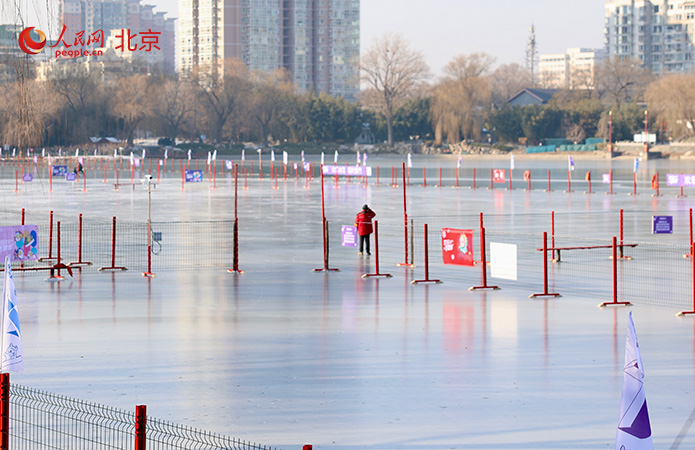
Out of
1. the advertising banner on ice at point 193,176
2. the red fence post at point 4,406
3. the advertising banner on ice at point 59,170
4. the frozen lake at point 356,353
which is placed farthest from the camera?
the advertising banner on ice at point 59,170

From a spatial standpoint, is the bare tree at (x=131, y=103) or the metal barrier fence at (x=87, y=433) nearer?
the metal barrier fence at (x=87, y=433)

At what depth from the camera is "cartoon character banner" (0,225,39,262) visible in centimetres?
1977

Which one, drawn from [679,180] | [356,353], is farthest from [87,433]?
[679,180]

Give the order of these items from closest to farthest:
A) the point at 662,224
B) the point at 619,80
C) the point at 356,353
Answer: the point at 356,353 < the point at 662,224 < the point at 619,80

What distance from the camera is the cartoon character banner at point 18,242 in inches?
778

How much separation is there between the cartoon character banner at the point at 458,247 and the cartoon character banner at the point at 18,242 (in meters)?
8.70

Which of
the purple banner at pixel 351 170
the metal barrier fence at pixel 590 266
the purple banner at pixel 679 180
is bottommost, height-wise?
the metal barrier fence at pixel 590 266

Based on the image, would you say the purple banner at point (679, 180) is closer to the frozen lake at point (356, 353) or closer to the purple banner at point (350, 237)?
the frozen lake at point (356, 353)

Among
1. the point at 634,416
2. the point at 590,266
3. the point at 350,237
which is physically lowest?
the point at 590,266

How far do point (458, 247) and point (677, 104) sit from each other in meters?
98.6

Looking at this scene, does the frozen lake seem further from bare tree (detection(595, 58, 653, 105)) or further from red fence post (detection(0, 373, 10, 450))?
bare tree (detection(595, 58, 653, 105))

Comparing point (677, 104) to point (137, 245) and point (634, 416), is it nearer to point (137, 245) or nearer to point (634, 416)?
point (137, 245)

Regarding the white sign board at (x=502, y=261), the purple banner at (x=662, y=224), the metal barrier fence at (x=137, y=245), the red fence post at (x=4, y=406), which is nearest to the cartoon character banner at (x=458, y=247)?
the white sign board at (x=502, y=261)

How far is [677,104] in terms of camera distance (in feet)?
364
